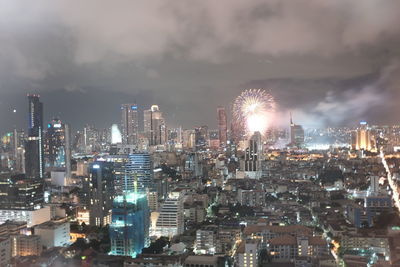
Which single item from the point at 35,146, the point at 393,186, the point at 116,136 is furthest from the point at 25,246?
the point at 116,136

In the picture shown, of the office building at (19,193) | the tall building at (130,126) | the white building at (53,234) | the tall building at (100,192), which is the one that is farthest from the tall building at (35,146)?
the white building at (53,234)

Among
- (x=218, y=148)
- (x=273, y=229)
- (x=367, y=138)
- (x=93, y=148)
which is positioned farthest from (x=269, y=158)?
(x=273, y=229)

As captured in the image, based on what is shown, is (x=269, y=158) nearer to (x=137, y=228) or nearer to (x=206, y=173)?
(x=206, y=173)

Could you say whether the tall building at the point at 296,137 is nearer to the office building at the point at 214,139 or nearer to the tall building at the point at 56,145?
the office building at the point at 214,139

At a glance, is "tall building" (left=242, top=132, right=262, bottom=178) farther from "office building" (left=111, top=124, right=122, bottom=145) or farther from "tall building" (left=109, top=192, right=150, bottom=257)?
"tall building" (left=109, top=192, right=150, bottom=257)

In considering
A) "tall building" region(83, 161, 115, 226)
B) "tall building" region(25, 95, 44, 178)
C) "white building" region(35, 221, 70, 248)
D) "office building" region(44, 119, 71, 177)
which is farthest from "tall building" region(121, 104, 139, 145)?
"white building" region(35, 221, 70, 248)

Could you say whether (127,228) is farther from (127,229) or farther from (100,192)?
(100,192)
